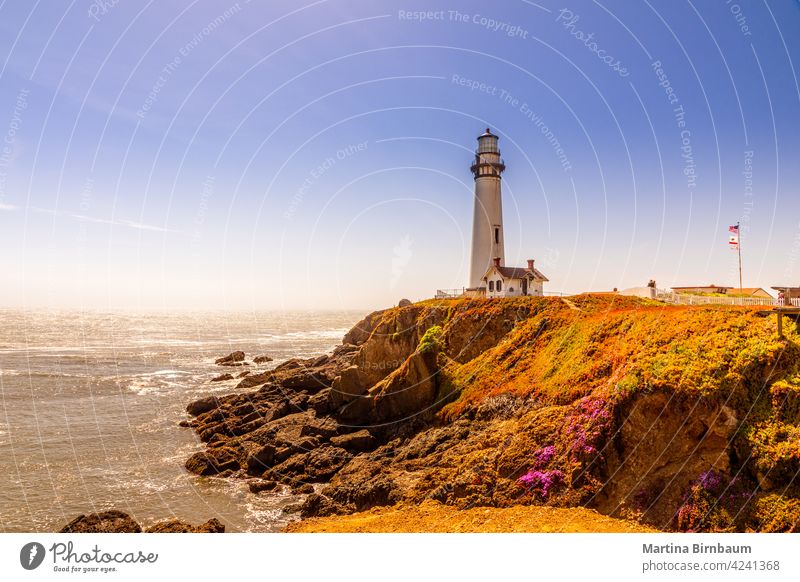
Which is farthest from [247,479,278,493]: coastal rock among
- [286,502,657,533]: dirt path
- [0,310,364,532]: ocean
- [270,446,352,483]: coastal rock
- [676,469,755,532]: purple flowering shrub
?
[676,469,755,532]: purple flowering shrub

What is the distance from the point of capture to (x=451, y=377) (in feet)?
82.7

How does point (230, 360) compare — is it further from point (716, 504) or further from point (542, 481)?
point (716, 504)

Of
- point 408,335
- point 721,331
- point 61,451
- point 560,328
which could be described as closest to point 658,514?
point 721,331

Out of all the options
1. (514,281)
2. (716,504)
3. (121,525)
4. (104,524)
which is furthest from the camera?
(514,281)

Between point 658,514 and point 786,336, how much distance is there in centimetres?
691

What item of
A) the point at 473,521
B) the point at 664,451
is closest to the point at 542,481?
the point at 473,521

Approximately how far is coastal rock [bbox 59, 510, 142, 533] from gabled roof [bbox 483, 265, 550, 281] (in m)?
28.1

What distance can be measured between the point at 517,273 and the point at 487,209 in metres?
6.12

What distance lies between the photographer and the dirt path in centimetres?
1281

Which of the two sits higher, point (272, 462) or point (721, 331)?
point (721, 331)

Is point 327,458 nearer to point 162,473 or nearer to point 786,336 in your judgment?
point 162,473

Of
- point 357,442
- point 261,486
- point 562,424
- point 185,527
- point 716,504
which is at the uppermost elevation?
point 562,424

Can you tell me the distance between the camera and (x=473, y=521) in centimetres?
1380

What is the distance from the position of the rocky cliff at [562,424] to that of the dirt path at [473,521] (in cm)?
45
